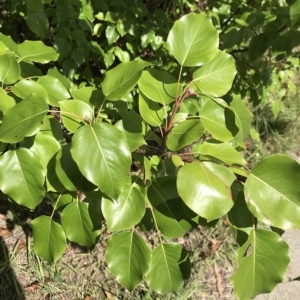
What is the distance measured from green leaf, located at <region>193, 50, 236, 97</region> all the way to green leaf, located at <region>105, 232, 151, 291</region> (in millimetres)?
485

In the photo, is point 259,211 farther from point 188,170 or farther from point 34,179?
point 34,179

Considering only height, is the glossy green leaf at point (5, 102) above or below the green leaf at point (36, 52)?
above

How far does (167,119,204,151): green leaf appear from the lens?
1.02 meters

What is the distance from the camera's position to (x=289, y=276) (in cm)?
259

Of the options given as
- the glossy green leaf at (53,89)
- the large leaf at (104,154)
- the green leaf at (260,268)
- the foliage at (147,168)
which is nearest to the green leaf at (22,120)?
the foliage at (147,168)

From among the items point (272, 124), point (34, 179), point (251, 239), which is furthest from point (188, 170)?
point (272, 124)

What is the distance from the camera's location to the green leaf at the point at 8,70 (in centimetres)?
105

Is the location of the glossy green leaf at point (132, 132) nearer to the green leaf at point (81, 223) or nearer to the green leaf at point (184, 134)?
the green leaf at point (184, 134)

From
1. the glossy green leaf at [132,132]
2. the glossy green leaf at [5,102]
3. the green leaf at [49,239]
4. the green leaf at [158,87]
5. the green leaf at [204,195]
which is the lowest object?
the green leaf at [49,239]

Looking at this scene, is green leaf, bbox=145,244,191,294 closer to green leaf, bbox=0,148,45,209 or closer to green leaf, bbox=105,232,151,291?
green leaf, bbox=105,232,151,291

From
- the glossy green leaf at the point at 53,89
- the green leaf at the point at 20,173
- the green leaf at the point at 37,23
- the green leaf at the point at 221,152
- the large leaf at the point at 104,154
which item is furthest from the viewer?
the green leaf at the point at 37,23

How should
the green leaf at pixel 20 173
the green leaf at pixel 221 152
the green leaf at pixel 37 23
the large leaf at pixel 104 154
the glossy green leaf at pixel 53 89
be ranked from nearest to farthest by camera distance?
1. the large leaf at pixel 104 154
2. the green leaf at pixel 20 173
3. the green leaf at pixel 221 152
4. the glossy green leaf at pixel 53 89
5. the green leaf at pixel 37 23

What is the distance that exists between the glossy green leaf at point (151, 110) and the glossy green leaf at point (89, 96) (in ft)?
0.39

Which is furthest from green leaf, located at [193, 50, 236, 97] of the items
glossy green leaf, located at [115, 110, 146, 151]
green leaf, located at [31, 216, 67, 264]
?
green leaf, located at [31, 216, 67, 264]
